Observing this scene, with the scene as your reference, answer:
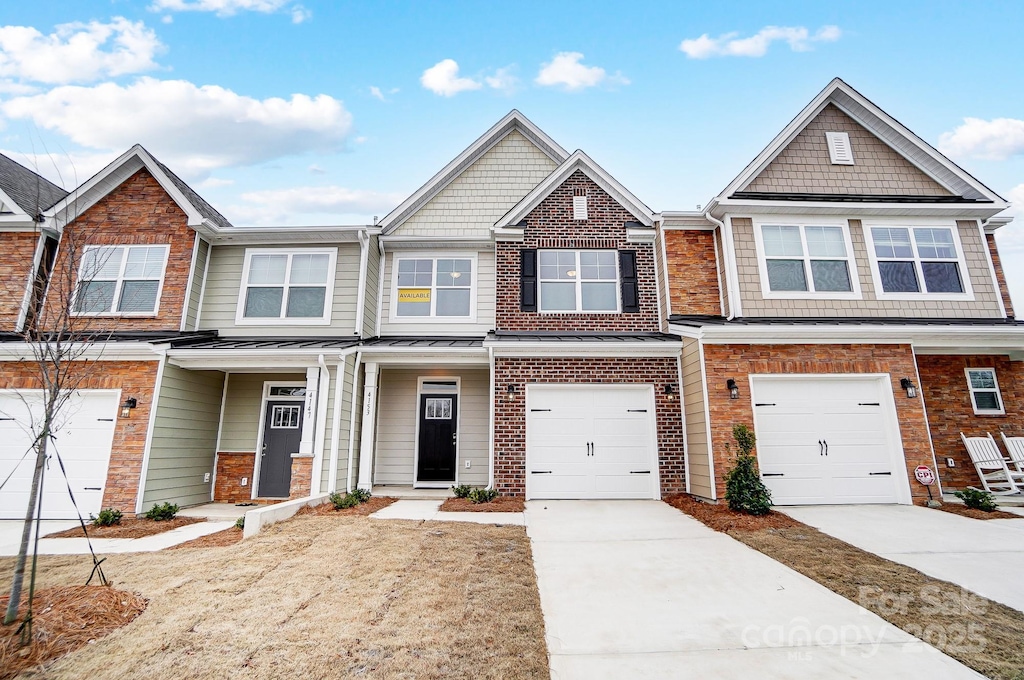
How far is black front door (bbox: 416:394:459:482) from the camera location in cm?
1063

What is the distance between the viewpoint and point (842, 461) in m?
8.29

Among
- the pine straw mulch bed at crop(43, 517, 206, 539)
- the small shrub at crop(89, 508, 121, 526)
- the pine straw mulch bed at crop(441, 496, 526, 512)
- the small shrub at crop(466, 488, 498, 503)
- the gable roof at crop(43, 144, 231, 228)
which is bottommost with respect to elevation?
the pine straw mulch bed at crop(43, 517, 206, 539)

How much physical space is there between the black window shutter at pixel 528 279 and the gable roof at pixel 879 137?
193 inches

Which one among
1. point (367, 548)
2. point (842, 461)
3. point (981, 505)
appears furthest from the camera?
point (842, 461)

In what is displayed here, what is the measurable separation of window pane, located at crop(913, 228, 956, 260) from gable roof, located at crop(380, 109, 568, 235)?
872 centimetres

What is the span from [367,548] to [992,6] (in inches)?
716

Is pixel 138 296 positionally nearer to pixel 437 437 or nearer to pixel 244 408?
pixel 244 408

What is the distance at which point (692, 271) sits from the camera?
10.3 meters

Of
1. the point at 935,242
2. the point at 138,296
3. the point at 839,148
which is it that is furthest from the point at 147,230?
the point at 935,242

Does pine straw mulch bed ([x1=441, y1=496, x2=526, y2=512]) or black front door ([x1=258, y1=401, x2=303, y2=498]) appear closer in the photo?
pine straw mulch bed ([x1=441, y1=496, x2=526, y2=512])

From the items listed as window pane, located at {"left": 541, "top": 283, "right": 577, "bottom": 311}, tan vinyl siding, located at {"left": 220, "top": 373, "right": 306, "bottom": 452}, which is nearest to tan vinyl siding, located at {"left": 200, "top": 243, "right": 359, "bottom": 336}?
tan vinyl siding, located at {"left": 220, "top": 373, "right": 306, "bottom": 452}

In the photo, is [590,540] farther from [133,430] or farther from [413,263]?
[133,430]

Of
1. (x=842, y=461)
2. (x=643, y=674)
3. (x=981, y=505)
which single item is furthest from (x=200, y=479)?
(x=981, y=505)

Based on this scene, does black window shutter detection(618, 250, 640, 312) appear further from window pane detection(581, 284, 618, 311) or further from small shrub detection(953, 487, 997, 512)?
small shrub detection(953, 487, 997, 512)
